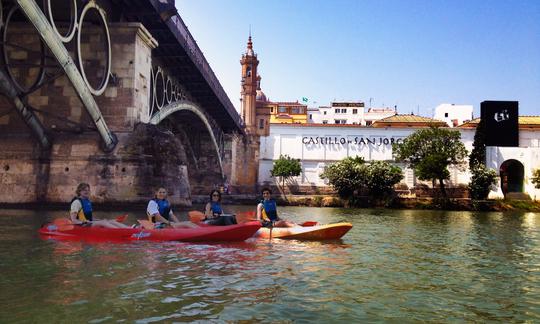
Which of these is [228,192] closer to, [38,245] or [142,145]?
[142,145]

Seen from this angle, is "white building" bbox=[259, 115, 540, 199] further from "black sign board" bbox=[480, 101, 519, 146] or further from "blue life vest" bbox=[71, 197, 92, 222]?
"blue life vest" bbox=[71, 197, 92, 222]

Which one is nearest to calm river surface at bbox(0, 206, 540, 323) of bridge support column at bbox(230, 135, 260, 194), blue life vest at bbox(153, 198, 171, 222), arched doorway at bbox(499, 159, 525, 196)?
blue life vest at bbox(153, 198, 171, 222)

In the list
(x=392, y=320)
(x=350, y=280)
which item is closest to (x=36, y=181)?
(x=350, y=280)

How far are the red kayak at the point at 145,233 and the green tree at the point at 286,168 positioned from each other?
44865mm

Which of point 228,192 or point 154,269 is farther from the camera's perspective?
point 228,192

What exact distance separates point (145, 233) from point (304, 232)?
451 centimetres

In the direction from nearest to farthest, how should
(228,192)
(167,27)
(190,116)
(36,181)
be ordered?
(36,181), (167,27), (190,116), (228,192)

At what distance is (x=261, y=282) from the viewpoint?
Result: 860 centimetres

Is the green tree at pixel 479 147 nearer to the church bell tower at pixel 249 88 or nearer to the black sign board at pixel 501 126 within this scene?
the black sign board at pixel 501 126

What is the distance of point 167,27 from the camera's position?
24703 mm

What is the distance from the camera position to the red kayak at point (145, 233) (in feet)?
43.7

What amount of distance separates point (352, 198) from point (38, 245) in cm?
3782

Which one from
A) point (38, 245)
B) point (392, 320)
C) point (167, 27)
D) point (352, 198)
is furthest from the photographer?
point (352, 198)

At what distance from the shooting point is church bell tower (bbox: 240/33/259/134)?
2672 inches
